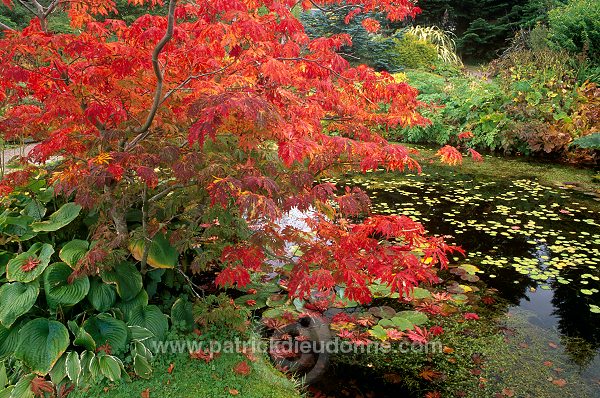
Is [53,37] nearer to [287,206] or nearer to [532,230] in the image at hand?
[287,206]

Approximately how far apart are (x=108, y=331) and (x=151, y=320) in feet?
0.88

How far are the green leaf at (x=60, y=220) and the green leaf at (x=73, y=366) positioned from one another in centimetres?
82

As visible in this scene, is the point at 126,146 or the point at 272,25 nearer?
Answer: the point at 126,146

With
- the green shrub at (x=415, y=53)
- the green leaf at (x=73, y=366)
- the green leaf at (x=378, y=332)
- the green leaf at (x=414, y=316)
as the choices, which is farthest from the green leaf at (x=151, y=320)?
the green shrub at (x=415, y=53)

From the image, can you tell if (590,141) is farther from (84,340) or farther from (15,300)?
(15,300)

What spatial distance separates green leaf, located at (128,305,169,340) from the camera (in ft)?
9.77

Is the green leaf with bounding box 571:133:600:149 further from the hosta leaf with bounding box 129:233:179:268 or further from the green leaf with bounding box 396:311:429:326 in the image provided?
the hosta leaf with bounding box 129:233:179:268

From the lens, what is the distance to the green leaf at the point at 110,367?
2.65m

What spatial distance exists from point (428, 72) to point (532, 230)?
31.5ft

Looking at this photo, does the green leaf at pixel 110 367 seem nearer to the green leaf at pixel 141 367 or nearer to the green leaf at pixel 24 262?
the green leaf at pixel 141 367

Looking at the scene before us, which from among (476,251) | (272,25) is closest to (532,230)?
(476,251)

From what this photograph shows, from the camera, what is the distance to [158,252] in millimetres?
3145

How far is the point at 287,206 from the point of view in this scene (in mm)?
2432

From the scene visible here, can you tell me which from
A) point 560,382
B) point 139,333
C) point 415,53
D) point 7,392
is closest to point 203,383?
point 139,333
